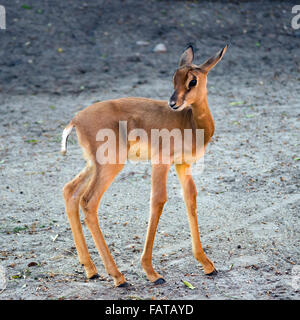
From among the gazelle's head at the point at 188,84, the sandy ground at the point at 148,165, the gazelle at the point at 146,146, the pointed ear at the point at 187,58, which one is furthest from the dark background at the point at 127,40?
the gazelle's head at the point at 188,84

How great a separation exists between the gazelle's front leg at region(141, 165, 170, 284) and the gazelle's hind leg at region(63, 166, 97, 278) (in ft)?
1.61

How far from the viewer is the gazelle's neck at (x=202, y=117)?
4531 millimetres

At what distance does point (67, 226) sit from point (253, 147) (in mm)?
3537

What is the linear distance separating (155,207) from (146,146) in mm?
541

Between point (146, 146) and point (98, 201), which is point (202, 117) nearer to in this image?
point (146, 146)

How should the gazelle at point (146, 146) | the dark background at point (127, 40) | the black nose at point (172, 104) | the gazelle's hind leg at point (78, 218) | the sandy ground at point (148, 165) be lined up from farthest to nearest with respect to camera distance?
the dark background at point (127, 40), the sandy ground at point (148, 165), the gazelle's hind leg at point (78, 218), the gazelle at point (146, 146), the black nose at point (172, 104)

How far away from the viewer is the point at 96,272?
4.57m

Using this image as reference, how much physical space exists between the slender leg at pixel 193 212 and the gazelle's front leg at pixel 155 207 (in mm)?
318

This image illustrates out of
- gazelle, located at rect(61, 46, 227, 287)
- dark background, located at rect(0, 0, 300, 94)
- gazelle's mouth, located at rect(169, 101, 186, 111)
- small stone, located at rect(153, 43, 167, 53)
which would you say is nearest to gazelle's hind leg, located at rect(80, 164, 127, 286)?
gazelle, located at rect(61, 46, 227, 287)

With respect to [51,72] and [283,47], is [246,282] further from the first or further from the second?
[283,47]

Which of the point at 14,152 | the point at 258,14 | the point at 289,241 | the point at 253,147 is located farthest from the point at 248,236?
the point at 258,14

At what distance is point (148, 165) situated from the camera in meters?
7.68

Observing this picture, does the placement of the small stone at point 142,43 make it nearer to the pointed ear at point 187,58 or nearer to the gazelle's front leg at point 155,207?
the pointed ear at point 187,58

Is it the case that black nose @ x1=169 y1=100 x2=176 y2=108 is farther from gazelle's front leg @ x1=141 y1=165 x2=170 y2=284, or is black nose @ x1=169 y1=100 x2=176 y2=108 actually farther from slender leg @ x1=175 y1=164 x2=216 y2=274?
slender leg @ x1=175 y1=164 x2=216 y2=274
